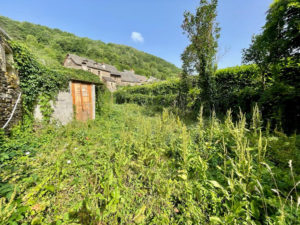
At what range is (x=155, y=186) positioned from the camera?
2.04m

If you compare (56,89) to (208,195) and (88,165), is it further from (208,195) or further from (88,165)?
(208,195)

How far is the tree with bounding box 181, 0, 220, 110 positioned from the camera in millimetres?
4750

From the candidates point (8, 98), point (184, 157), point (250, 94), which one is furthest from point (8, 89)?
point (250, 94)

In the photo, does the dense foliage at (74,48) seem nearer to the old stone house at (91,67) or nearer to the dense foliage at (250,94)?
the old stone house at (91,67)

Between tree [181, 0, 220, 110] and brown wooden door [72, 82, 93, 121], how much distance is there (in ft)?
20.1

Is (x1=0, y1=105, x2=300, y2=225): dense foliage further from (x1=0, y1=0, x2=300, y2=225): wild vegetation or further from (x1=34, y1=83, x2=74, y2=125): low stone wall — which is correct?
(x1=34, y1=83, x2=74, y2=125): low stone wall

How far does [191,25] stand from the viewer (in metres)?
5.13

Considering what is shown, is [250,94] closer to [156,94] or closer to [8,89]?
[156,94]

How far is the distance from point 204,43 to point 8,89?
24.6 ft

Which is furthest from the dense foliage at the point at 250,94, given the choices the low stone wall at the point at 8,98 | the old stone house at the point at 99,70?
the old stone house at the point at 99,70

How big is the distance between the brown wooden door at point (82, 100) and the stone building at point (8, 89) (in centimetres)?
212

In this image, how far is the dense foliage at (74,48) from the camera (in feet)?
80.7

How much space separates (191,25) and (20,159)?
7.74 metres

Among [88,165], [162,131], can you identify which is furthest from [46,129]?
[162,131]
